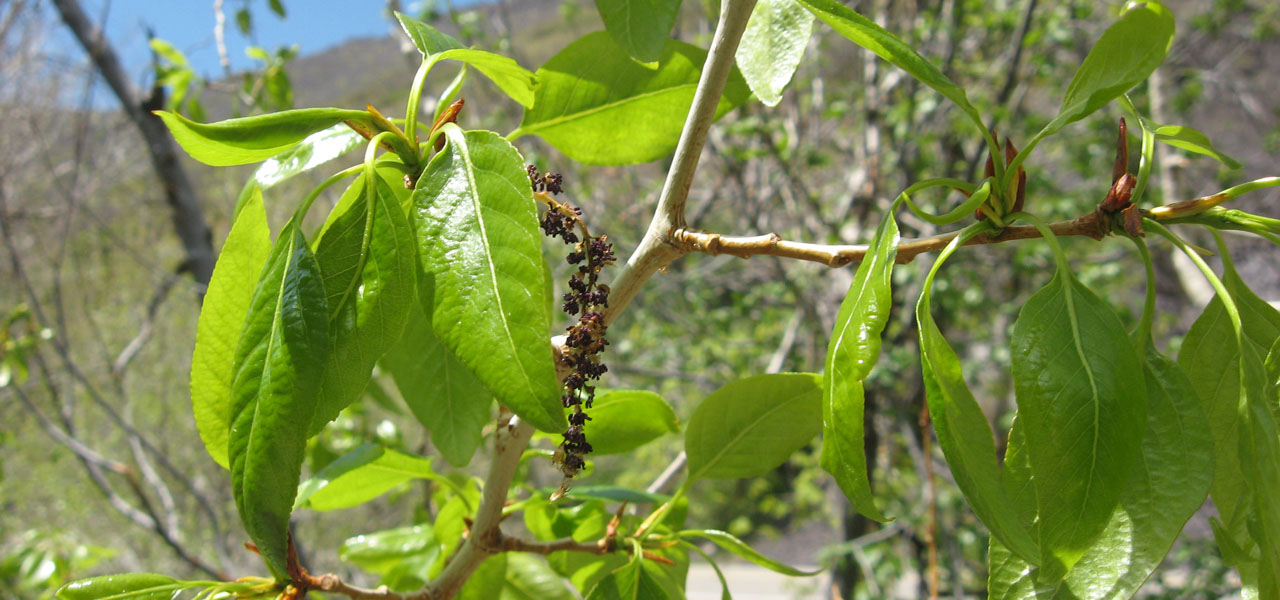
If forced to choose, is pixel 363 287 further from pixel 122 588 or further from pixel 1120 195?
pixel 1120 195

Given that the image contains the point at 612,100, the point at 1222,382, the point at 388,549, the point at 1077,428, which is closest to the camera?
the point at 1077,428

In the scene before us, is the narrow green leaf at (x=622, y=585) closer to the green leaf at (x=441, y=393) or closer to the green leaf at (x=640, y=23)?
the green leaf at (x=441, y=393)

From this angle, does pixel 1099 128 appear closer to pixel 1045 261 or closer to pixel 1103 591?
pixel 1045 261

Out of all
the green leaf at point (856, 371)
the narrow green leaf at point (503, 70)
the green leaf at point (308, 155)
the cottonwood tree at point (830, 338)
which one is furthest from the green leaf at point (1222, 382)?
the green leaf at point (308, 155)

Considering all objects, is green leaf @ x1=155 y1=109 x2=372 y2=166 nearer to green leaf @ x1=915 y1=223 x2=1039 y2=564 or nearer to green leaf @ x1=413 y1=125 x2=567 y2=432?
green leaf @ x1=413 y1=125 x2=567 y2=432

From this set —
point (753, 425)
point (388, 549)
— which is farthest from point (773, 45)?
point (388, 549)

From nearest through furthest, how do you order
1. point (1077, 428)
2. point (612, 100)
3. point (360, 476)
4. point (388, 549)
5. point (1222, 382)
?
point (1077, 428) → point (1222, 382) → point (612, 100) → point (360, 476) → point (388, 549)
